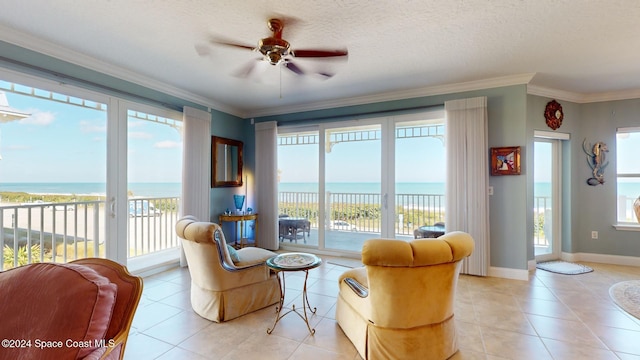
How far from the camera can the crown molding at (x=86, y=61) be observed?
8.05ft

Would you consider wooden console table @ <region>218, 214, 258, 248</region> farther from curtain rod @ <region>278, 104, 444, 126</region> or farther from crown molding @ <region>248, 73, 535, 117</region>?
crown molding @ <region>248, 73, 535, 117</region>

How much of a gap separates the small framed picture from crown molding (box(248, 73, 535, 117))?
2.77 feet

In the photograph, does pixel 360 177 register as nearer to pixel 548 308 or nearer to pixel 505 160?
pixel 505 160

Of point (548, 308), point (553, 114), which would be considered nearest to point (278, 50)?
point (548, 308)

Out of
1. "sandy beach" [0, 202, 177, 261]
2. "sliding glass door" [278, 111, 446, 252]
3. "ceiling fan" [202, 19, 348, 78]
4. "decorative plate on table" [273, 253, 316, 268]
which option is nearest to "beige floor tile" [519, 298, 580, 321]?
"sliding glass door" [278, 111, 446, 252]

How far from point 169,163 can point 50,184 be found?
1561 mm

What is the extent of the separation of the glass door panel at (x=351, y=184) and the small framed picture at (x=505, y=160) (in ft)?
5.02

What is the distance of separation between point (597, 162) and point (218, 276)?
5633mm

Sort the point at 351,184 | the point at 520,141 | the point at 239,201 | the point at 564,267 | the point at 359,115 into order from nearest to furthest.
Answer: the point at 520,141 < the point at 564,267 < the point at 359,115 < the point at 239,201 < the point at 351,184

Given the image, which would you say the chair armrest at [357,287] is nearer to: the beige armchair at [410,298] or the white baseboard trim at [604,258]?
the beige armchair at [410,298]

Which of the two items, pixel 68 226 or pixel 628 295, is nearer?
pixel 628 295

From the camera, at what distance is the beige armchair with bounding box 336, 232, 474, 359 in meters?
1.68

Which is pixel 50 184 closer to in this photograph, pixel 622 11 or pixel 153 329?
pixel 153 329

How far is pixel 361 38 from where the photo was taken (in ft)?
8.36
